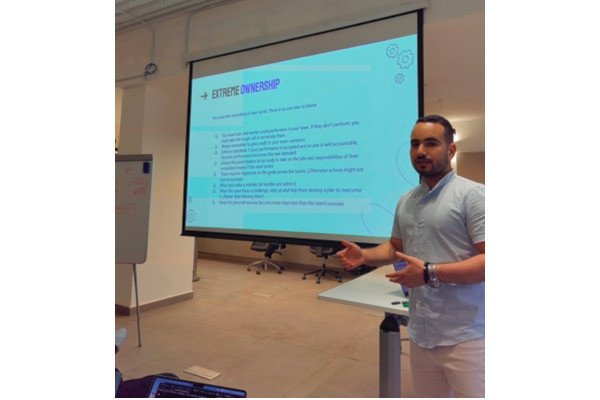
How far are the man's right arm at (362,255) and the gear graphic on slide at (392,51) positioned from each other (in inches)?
40.4

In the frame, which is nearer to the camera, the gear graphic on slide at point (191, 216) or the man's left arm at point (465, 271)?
the man's left arm at point (465, 271)

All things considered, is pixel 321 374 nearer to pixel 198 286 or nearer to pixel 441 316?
pixel 441 316

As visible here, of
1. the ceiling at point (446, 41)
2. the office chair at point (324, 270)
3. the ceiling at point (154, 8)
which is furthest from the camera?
the office chair at point (324, 270)

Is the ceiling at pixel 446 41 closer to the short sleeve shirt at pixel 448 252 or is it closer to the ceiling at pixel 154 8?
the ceiling at pixel 154 8

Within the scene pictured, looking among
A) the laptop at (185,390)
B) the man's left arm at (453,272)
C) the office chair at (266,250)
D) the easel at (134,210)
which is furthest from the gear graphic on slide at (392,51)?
the office chair at (266,250)

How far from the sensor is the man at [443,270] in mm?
1081

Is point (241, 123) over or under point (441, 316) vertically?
over

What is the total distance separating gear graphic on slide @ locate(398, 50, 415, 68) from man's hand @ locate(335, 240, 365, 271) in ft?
3.42

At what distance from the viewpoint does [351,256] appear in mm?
1343

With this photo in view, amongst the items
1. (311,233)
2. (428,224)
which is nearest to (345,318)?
(311,233)

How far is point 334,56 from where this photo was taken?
1.97 metres

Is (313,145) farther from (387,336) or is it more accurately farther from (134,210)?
(134,210)

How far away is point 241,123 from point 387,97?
937mm
